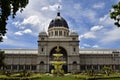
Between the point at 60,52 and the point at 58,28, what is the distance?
1033 cm

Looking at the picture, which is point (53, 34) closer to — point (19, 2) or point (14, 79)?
point (14, 79)

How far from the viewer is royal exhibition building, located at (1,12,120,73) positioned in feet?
298

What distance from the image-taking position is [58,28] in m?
99.3

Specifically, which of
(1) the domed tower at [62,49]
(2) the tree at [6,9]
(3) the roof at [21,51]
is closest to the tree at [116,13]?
(2) the tree at [6,9]

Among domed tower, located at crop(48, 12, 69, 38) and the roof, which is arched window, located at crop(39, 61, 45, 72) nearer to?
domed tower, located at crop(48, 12, 69, 38)

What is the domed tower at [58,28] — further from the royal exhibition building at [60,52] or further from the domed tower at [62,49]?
the domed tower at [62,49]

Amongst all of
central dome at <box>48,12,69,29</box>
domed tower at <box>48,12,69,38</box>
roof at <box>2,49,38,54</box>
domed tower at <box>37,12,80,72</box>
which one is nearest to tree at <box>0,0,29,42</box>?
domed tower at <box>37,12,80,72</box>

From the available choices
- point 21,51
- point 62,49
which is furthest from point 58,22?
point 21,51

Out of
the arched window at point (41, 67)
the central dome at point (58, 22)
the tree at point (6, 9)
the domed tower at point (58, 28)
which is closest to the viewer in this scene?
the tree at point (6, 9)

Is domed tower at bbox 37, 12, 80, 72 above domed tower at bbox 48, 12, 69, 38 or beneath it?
beneath

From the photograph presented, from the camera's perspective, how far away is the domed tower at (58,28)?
9869cm

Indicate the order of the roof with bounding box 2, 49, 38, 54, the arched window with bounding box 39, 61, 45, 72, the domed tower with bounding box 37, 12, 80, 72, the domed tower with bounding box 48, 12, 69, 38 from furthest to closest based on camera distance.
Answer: the roof with bounding box 2, 49, 38, 54 → the domed tower with bounding box 48, 12, 69, 38 → the domed tower with bounding box 37, 12, 80, 72 → the arched window with bounding box 39, 61, 45, 72

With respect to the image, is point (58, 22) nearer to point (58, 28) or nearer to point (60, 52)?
point (58, 28)

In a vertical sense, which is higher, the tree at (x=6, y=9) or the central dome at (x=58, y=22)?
the central dome at (x=58, y=22)
